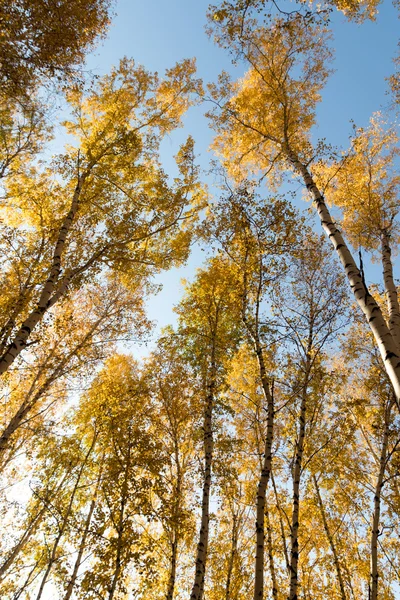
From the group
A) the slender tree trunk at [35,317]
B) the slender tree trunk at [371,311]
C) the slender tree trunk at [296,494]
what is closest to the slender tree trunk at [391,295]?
the slender tree trunk at [371,311]

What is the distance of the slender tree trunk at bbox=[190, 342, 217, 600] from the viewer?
21.6 ft

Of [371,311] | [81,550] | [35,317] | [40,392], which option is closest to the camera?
[371,311]

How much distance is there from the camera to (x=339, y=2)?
7.15 meters

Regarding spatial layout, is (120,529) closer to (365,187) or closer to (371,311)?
(371,311)

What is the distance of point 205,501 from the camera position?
7.50 meters

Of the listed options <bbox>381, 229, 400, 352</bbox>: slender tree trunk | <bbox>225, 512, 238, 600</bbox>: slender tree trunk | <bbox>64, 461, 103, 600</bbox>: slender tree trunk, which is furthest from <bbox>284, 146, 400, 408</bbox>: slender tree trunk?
<bbox>225, 512, 238, 600</bbox>: slender tree trunk

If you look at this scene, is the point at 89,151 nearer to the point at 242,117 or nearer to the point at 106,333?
the point at 242,117

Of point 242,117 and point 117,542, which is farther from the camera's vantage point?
point 242,117

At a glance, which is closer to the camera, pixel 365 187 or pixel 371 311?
pixel 371 311

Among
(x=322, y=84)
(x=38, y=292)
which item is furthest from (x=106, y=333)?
(x=322, y=84)

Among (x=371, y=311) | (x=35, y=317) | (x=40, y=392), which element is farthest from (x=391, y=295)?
(x=40, y=392)

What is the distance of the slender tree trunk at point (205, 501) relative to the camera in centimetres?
659

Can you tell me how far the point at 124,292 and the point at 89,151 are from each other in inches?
227

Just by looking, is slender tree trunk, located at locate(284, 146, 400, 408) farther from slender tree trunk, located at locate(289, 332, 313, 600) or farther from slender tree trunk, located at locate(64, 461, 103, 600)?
slender tree trunk, located at locate(64, 461, 103, 600)
